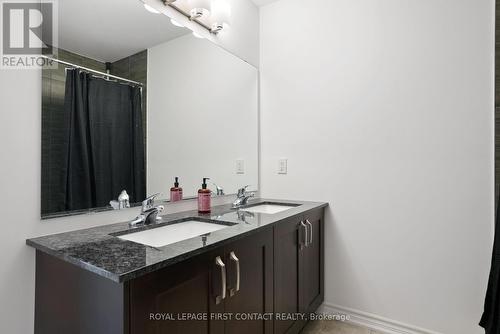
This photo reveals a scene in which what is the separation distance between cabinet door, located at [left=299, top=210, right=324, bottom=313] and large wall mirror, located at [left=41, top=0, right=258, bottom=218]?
65 centimetres

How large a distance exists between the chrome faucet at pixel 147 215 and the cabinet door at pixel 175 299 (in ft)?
1.52

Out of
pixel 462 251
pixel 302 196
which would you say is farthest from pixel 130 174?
pixel 462 251

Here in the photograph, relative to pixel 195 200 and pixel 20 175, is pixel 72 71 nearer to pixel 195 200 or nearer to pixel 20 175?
pixel 20 175

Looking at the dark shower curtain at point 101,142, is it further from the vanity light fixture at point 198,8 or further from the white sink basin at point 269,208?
the white sink basin at point 269,208

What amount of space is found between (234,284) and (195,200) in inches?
30.0

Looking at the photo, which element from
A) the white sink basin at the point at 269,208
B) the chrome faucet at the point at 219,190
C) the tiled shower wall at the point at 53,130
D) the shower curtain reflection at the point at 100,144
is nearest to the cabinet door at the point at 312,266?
the white sink basin at the point at 269,208

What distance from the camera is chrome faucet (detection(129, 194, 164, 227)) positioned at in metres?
1.34

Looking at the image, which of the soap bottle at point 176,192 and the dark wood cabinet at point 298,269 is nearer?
the dark wood cabinet at point 298,269

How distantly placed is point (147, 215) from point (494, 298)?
181 cm

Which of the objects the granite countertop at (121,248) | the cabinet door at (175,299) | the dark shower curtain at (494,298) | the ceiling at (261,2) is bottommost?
the dark shower curtain at (494,298)

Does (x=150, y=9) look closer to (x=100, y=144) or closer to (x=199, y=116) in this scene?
(x=199, y=116)

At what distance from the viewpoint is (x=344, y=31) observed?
2.02 meters

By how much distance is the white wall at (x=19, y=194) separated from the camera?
1011 mm

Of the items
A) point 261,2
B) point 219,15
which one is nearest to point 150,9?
point 219,15
